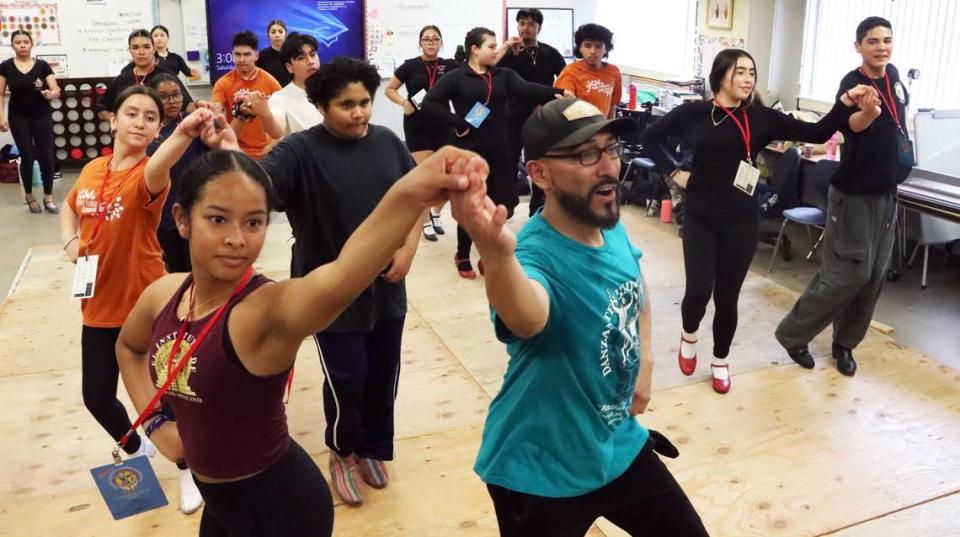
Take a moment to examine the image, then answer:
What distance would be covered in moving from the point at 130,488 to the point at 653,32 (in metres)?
9.22

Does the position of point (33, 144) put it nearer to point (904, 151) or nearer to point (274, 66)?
point (274, 66)

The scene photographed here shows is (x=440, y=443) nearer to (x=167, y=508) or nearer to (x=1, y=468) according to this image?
(x=167, y=508)

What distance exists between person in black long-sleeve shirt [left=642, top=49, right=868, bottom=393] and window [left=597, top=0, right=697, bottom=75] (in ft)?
18.1

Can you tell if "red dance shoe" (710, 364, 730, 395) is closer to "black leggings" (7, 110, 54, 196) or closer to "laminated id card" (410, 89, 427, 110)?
"laminated id card" (410, 89, 427, 110)

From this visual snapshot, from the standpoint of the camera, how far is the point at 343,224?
3045mm

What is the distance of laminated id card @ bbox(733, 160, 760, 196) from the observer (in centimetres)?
397

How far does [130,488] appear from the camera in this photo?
2.26 meters

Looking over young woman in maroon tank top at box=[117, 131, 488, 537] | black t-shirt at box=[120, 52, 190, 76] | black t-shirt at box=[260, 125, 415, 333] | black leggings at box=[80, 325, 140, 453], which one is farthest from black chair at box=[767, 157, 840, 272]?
black t-shirt at box=[120, 52, 190, 76]

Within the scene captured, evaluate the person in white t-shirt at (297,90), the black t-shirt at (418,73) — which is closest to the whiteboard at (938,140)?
the black t-shirt at (418,73)

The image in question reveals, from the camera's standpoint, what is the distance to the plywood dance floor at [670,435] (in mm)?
3258

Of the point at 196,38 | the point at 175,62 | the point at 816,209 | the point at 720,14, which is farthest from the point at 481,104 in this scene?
the point at 196,38

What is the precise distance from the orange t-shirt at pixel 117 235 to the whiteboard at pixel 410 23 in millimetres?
7460

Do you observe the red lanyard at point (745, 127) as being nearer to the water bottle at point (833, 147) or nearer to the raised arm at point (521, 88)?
the raised arm at point (521, 88)

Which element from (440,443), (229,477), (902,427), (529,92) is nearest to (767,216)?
(529,92)
